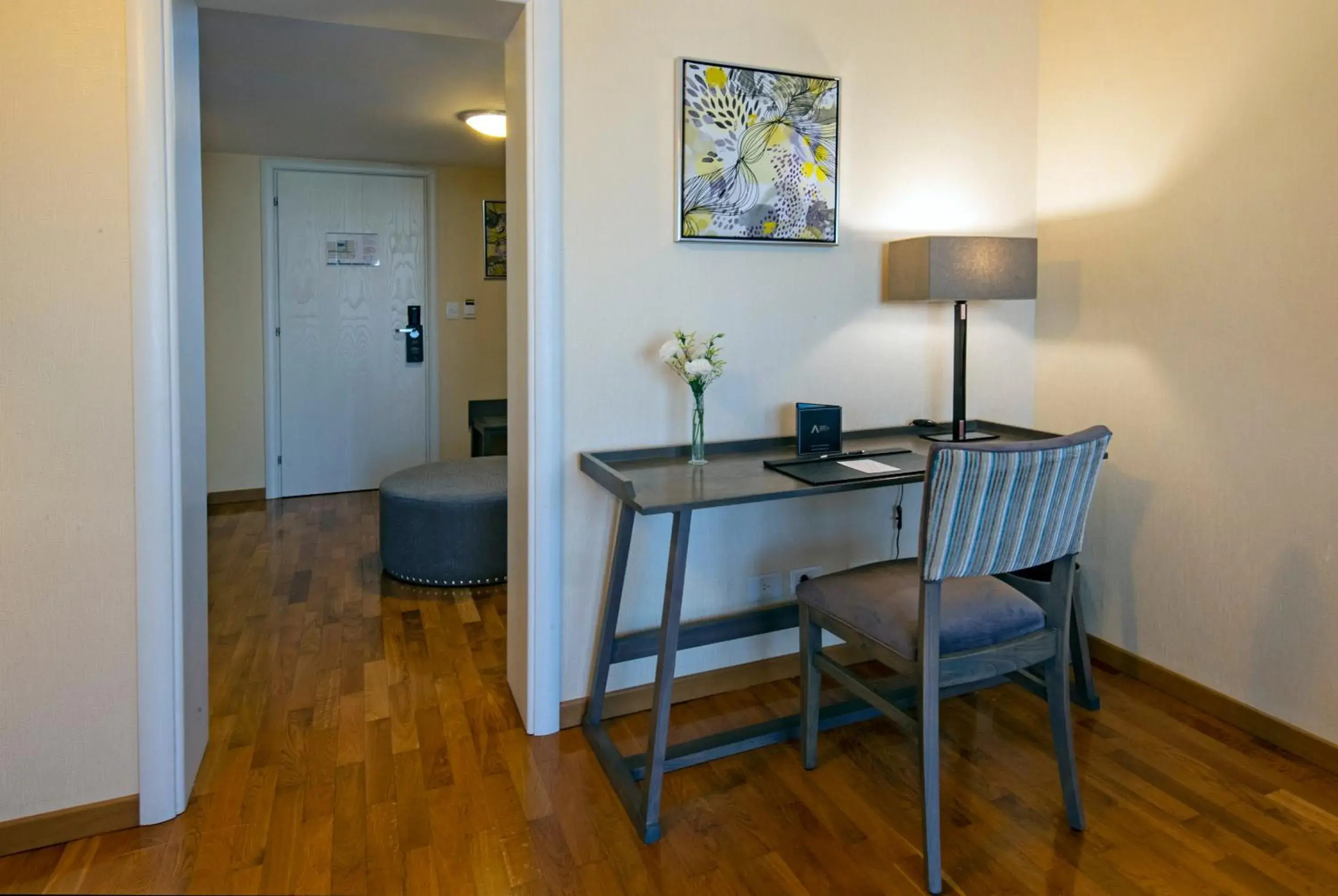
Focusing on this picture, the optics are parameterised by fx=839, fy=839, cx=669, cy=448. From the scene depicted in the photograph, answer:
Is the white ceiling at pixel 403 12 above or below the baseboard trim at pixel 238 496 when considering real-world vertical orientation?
above

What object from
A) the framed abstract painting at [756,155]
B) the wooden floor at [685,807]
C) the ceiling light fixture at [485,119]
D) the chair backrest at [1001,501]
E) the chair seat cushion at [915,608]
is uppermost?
the ceiling light fixture at [485,119]

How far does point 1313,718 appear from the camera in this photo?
2.18 metres

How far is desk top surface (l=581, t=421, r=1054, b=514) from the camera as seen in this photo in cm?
188

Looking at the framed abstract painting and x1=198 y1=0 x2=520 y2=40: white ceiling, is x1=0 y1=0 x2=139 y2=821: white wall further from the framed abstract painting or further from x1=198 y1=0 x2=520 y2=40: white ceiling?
the framed abstract painting

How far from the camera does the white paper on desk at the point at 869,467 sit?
2.16 meters

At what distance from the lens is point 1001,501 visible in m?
1.69

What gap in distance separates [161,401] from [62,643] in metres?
0.56

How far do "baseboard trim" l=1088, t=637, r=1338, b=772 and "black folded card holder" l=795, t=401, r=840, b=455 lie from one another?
1.22m

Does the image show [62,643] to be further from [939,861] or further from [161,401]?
[939,861]

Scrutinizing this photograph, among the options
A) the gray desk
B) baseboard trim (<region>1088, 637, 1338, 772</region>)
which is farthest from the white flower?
baseboard trim (<region>1088, 637, 1338, 772</region>)

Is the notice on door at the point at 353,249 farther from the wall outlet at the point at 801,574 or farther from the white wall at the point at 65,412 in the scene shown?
the wall outlet at the point at 801,574

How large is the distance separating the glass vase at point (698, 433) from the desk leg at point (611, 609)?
0.22 m

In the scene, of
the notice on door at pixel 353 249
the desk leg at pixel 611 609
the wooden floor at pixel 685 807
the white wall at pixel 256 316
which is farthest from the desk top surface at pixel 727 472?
the notice on door at pixel 353 249

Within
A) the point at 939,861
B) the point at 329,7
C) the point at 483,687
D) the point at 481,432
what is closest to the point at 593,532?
the point at 483,687
